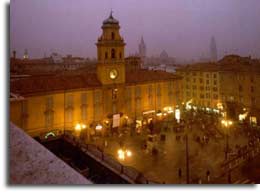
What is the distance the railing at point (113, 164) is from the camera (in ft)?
19.7

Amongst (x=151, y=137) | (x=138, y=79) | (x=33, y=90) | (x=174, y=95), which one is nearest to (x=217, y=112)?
(x=174, y=95)

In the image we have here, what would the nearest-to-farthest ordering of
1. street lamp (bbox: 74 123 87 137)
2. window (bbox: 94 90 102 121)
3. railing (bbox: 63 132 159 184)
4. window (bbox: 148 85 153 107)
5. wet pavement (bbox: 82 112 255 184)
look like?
railing (bbox: 63 132 159 184) < wet pavement (bbox: 82 112 255 184) < street lamp (bbox: 74 123 87 137) < window (bbox: 94 90 102 121) < window (bbox: 148 85 153 107)

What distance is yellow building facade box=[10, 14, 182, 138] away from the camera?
9586 millimetres

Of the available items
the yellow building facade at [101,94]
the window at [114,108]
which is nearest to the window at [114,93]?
the yellow building facade at [101,94]

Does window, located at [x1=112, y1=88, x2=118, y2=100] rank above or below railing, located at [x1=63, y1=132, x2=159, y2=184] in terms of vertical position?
above

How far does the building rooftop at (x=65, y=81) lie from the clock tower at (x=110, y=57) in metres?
0.40

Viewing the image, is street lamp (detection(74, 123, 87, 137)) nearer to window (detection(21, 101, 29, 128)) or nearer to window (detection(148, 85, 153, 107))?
window (detection(21, 101, 29, 128))

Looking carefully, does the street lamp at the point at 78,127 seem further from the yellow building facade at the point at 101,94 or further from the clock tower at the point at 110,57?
the clock tower at the point at 110,57

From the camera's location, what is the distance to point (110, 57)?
490 inches

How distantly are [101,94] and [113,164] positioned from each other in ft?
18.8

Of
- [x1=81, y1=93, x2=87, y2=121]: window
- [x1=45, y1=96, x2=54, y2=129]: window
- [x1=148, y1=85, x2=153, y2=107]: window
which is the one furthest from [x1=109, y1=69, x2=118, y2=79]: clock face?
[x1=45, y1=96, x2=54, y2=129]: window

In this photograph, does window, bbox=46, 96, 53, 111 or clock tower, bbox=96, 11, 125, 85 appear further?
clock tower, bbox=96, 11, 125, 85

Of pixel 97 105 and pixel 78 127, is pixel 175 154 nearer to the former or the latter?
pixel 78 127

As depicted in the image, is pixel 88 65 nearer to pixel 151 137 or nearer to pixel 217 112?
pixel 151 137
